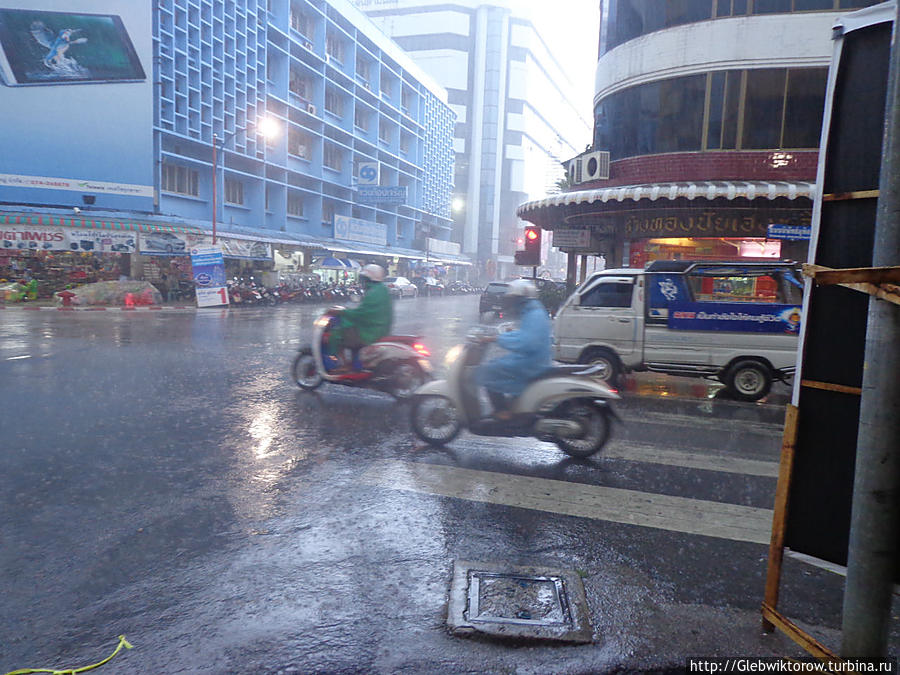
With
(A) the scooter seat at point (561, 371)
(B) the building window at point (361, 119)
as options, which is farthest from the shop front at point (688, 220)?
(B) the building window at point (361, 119)

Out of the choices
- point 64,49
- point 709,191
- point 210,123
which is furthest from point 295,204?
point 709,191

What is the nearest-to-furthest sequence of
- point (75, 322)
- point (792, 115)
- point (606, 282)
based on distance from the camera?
point (606, 282)
point (792, 115)
point (75, 322)

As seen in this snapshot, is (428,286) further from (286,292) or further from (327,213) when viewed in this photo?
(286,292)

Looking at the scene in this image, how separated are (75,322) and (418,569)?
1707cm

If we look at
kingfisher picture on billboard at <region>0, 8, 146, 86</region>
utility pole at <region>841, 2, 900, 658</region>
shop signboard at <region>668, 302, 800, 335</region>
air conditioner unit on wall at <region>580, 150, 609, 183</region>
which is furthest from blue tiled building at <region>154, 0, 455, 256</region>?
utility pole at <region>841, 2, 900, 658</region>

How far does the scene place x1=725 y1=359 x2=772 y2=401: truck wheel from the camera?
9.24 meters

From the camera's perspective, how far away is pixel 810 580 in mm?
3598

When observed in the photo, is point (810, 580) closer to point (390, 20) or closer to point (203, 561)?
point (203, 561)

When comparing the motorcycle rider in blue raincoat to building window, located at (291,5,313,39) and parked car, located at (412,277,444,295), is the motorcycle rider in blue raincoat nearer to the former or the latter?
building window, located at (291,5,313,39)

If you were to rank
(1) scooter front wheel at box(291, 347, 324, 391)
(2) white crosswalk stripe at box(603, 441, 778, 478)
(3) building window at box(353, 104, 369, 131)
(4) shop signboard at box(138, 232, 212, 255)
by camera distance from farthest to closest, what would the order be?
(3) building window at box(353, 104, 369, 131), (4) shop signboard at box(138, 232, 212, 255), (1) scooter front wheel at box(291, 347, 324, 391), (2) white crosswalk stripe at box(603, 441, 778, 478)

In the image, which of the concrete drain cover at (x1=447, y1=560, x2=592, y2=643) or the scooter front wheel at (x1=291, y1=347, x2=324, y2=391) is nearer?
the concrete drain cover at (x1=447, y1=560, x2=592, y2=643)

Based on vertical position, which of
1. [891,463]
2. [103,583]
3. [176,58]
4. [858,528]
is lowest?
[103,583]

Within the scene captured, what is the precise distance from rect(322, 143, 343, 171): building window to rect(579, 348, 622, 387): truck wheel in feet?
132

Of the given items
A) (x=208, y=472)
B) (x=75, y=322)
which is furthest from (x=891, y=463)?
(x=75, y=322)
